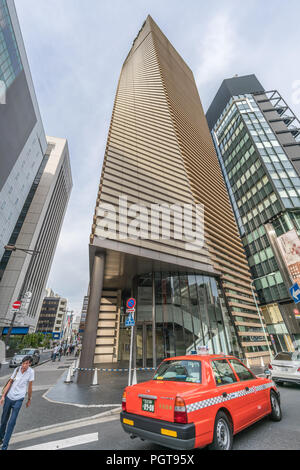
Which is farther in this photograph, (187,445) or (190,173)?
(190,173)

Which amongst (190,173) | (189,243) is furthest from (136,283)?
(190,173)

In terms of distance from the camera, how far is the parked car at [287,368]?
8.66 meters

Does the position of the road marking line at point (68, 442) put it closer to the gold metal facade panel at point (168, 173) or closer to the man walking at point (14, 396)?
the man walking at point (14, 396)

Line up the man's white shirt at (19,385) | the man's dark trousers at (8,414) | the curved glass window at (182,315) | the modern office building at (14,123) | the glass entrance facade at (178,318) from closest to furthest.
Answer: the man's dark trousers at (8,414)
the man's white shirt at (19,385)
the glass entrance facade at (178,318)
the curved glass window at (182,315)
the modern office building at (14,123)

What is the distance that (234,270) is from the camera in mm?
23000

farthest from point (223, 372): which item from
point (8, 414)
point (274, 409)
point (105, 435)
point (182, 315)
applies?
point (182, 315)

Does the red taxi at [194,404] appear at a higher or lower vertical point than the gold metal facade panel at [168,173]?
lower

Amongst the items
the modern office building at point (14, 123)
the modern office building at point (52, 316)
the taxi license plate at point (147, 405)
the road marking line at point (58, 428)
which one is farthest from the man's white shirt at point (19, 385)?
the modern office building at point (52, 316)

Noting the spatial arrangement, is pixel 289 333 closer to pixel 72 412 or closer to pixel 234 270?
pixel 234 270

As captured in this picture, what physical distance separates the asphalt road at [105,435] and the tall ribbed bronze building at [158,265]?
6767mm

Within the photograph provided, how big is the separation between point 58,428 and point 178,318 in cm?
1252

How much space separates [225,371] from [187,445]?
5.83 feet

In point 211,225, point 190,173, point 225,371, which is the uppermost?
point 190,173

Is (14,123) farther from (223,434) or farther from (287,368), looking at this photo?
(287,368)
